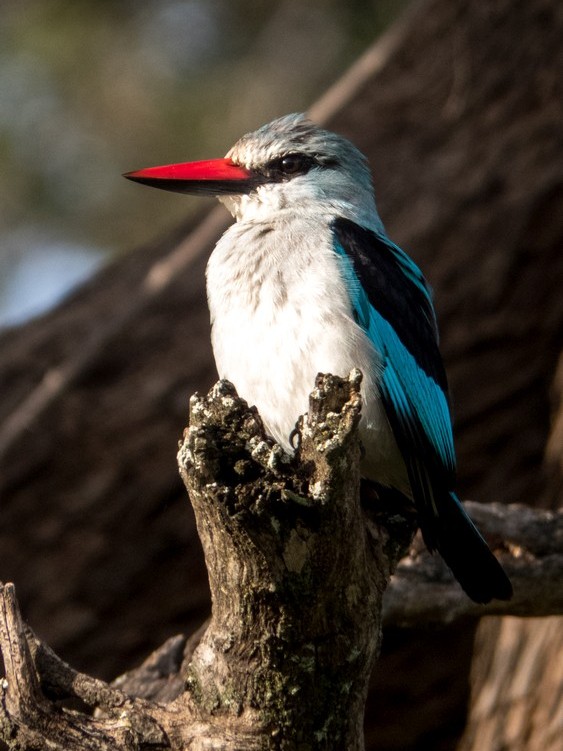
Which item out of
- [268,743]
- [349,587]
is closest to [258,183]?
[349,587]

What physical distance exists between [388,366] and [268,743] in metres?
1.24

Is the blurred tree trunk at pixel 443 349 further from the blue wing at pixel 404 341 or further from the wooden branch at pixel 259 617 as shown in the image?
the wooden branch at pixel 259 617

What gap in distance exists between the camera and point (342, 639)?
8.21 ft

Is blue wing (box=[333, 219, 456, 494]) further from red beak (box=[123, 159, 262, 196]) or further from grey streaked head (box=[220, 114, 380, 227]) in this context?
red beak (box=[123, 159, 262, 196])

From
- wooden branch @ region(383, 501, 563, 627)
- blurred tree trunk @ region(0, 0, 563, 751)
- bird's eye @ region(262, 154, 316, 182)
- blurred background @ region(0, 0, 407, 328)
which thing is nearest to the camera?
wooden branch @ region(383, 501, 563, 627)

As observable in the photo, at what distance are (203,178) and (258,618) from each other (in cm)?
193

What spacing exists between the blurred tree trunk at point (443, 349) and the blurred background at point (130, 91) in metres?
1.60

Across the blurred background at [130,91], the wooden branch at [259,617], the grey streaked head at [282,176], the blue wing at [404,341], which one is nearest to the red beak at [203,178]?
the grey streaked head at [282,176]

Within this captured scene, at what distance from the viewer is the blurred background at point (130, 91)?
8.00 meters

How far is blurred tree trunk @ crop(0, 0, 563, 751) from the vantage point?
5434mm

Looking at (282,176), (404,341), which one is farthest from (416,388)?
(282,176)

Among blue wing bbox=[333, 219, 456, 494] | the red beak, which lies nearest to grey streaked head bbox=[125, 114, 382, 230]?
the red beak

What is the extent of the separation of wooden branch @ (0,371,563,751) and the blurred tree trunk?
2485 millimetres

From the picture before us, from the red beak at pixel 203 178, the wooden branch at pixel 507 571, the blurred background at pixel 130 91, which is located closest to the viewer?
the wooden branch at pixel 507 571
